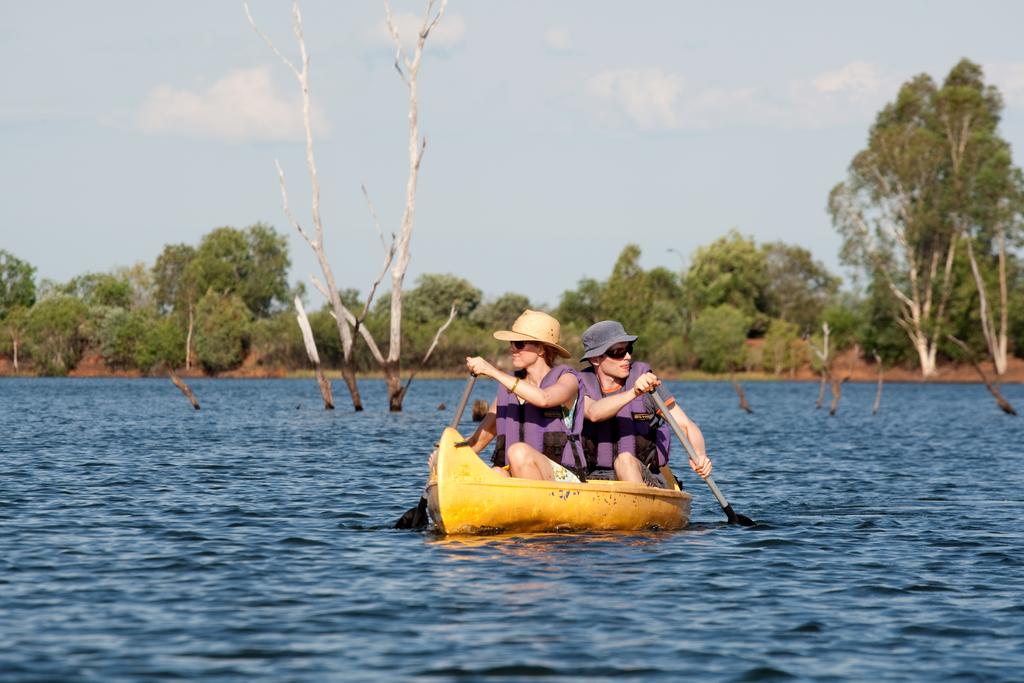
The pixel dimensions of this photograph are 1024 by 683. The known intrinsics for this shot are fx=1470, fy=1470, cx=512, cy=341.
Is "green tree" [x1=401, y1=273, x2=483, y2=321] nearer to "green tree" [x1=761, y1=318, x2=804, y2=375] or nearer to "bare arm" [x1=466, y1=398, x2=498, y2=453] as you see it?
"green tree" [x1=761, y1=318, x2=804, y2=375]

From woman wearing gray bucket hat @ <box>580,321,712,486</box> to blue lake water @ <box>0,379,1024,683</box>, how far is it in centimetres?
69

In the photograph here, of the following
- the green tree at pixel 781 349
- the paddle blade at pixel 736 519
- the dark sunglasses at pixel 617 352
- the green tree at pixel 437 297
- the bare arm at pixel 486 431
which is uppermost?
the green tree at pixel 437 297

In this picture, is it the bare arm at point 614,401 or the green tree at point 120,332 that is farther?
the green tree at point 120,332

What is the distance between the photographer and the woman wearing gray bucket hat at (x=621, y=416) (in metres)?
12.8

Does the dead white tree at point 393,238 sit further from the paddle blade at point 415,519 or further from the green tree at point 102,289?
the green tree at point 102,289

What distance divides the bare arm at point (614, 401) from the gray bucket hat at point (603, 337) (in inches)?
15.2

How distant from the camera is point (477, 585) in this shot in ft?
37.0

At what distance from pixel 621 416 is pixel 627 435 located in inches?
11.2

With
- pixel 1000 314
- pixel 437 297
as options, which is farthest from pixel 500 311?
pixel 1000 314

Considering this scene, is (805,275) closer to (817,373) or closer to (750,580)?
(817,373)

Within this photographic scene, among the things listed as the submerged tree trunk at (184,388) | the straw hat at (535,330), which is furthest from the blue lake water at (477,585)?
the submerged tree trunk at (184,388)

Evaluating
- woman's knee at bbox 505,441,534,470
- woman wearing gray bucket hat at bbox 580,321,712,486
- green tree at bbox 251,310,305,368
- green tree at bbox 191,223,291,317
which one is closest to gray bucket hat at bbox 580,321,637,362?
woman wearing gray bucket hat at bbox 580,321,712,486

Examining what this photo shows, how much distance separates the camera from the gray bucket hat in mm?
12797

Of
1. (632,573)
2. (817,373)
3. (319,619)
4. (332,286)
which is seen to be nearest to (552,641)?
(319,619)
